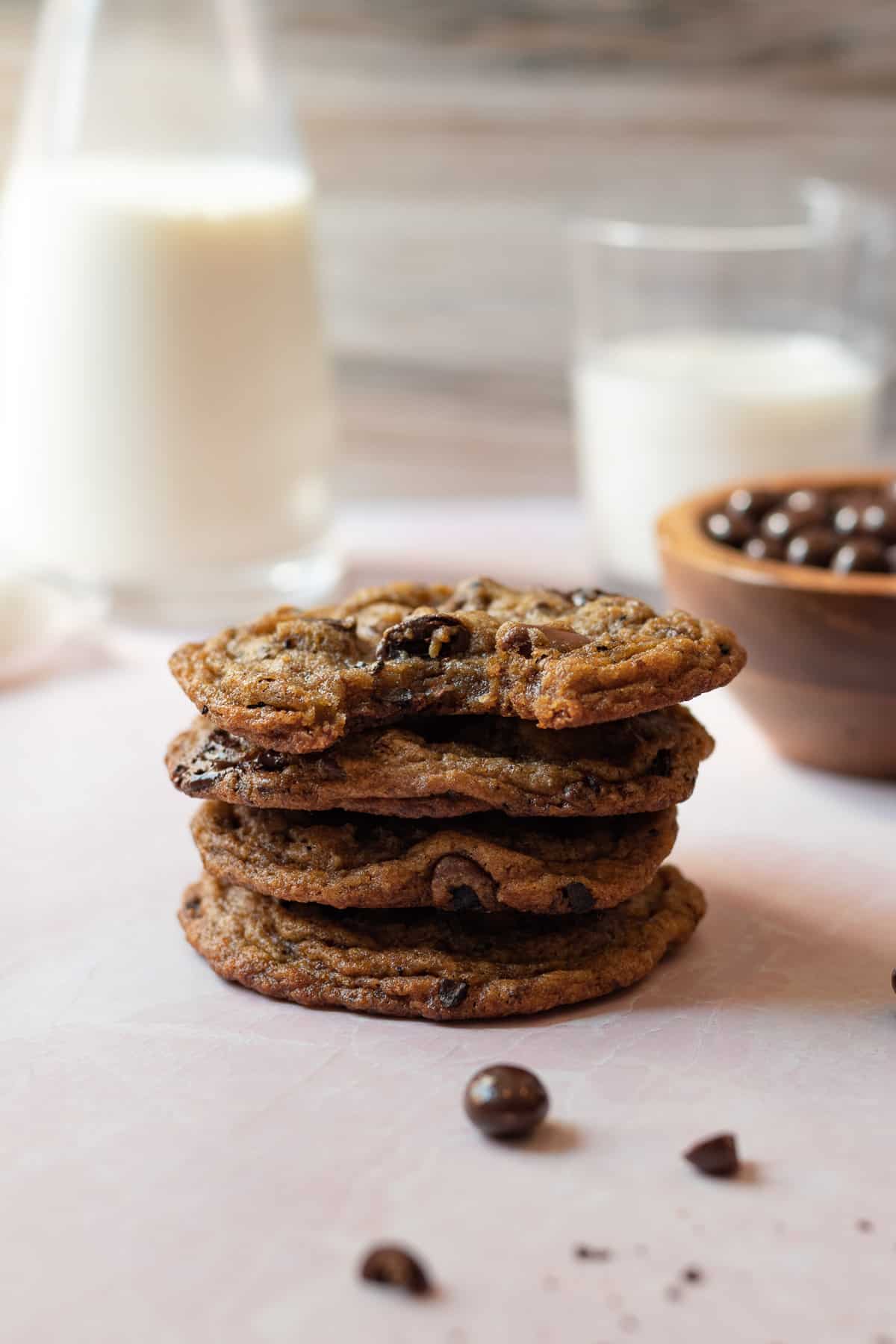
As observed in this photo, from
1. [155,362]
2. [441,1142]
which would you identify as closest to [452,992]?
[441,1142]

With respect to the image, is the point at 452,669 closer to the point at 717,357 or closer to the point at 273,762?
the point at 273,762

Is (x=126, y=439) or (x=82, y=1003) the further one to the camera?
(x=126, y=439)

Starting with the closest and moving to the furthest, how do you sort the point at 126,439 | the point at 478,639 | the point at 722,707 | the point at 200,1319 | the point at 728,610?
1. the point at 200,1319
2. the point at 478,639
3. the point at 728,610
4. the point at 722,707
5. the point at 126,439

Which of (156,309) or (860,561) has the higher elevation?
(156,309)

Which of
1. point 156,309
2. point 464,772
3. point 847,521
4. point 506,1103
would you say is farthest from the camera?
point 156,309

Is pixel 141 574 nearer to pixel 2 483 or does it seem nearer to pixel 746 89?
pixel 2 483

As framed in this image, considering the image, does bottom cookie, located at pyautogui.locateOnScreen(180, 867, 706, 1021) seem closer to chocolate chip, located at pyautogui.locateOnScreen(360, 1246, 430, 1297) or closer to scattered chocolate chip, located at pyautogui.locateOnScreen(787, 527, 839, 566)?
chocolate chip, located at pyautogui.locateOnScreen(360, 1246, 430, 1297)

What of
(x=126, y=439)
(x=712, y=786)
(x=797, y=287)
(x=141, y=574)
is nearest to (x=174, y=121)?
(x=126, y=439)
